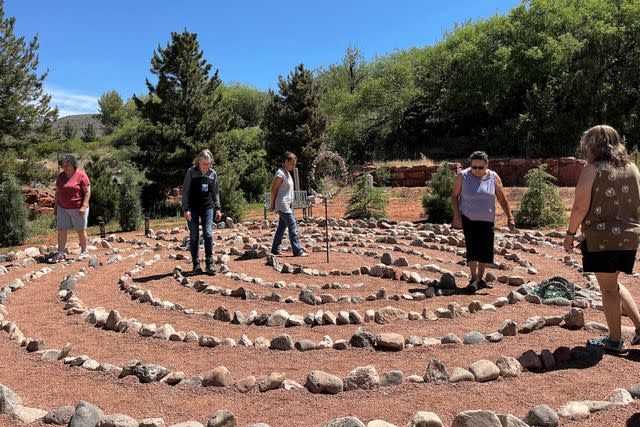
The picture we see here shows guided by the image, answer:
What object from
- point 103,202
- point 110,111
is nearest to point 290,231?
point 103,202

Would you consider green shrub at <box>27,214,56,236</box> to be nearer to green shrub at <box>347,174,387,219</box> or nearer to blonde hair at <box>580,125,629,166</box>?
green shrub at <box>347,174,387,219</box>

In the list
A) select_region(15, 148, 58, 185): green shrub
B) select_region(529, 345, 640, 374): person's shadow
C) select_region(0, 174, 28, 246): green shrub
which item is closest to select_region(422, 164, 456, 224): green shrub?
select_region(529, 345, 640, 374): person's shadow

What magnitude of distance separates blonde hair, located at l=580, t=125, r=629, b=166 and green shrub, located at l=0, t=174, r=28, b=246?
14.2m

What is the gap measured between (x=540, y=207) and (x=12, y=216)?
14128 millimetres

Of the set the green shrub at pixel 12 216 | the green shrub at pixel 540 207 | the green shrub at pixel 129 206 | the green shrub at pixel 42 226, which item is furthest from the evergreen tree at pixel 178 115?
the green shrub at pixel 540 207

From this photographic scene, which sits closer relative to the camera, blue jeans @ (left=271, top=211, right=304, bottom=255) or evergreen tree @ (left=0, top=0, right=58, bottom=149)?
blue jeans @ (left=271, top=211, right=304, bottom=255)

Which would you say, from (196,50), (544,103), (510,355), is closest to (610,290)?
(510,355)

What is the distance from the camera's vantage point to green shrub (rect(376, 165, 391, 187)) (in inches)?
960

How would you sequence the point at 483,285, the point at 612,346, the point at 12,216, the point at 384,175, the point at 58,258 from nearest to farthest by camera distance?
the point at 612,346 < the point at 483,285 < the point at 58,258 < the point at 12,216 < the point at 384,175

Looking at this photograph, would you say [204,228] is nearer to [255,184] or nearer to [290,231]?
[290,231]

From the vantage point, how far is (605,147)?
176 inches

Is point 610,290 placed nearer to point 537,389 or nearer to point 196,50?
point 537,389

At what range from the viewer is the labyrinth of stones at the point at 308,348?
3.73m

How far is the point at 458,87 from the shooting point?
37.0 metres
